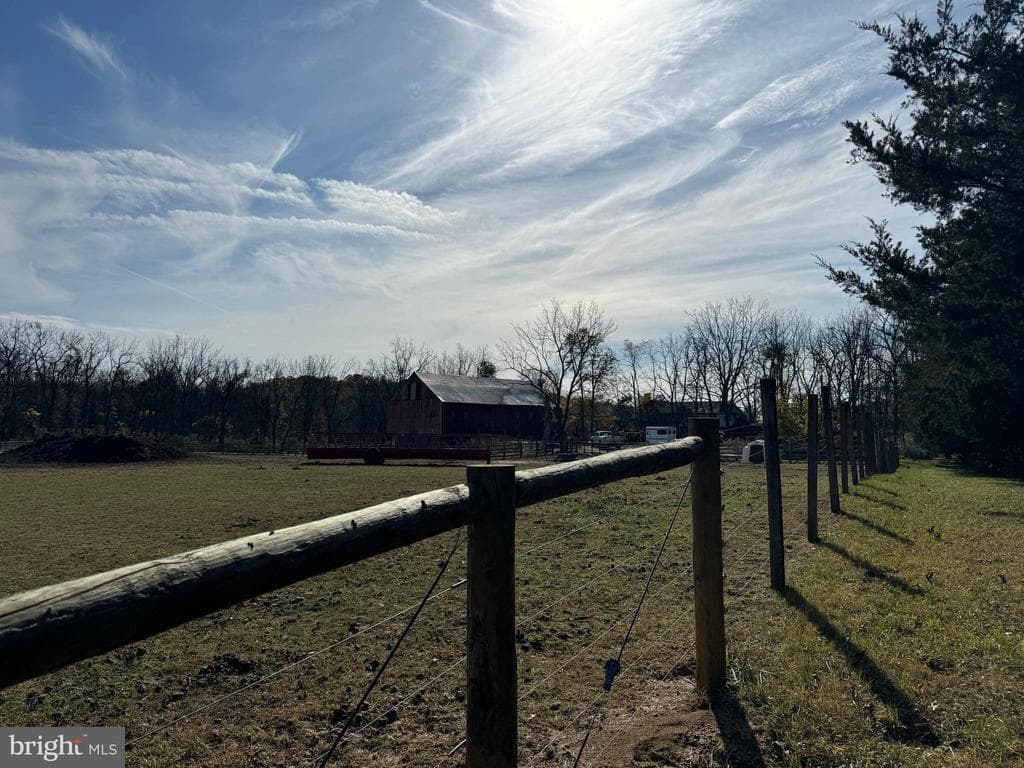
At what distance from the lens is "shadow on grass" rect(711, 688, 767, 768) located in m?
3.13

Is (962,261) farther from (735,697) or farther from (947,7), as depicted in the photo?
(735,697)

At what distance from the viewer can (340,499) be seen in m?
15.2

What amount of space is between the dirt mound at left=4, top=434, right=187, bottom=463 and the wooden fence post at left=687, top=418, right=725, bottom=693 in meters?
36.1

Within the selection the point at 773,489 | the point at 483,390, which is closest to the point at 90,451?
the point at 483,390

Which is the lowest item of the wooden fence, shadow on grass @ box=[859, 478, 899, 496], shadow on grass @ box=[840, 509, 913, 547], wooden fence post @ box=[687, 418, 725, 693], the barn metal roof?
shadow on grass @ box=[859, 478, 899, 496]

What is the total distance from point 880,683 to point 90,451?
3853cm

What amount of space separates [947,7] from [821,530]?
11.8m

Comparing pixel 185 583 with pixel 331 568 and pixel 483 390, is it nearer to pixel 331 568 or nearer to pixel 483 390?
pixel 331 568

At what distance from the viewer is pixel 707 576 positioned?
3863 mm

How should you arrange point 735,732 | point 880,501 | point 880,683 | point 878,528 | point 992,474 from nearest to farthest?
point 735,732 < point 880,683 < point 878,528 < point 880,501 < point 992,474

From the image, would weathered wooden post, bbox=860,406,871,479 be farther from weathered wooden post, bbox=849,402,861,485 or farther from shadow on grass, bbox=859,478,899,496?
shadow on grass, bbox=859,478,899,496

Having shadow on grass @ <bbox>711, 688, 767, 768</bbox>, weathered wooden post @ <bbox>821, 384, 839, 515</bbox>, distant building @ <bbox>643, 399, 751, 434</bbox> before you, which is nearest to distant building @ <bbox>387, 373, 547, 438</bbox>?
distant building @ <bbox>643, 399, 751, 434</bbox>

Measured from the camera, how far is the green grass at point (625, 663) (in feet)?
11.1

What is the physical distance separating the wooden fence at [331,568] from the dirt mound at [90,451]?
121 feet
